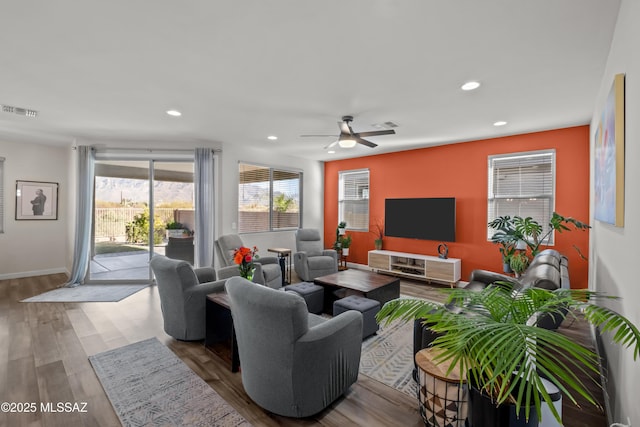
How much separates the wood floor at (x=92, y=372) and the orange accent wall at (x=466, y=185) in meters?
3.12

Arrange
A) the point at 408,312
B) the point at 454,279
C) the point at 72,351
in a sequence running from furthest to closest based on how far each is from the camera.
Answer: the point at 454,279 < the point at 72,351 < the point at 408,312

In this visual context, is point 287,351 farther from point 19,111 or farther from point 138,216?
point 138,216

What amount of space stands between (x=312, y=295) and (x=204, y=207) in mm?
2822

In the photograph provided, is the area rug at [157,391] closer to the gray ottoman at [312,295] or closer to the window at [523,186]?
the gray ottoman at [312,295]

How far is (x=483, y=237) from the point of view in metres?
5.23

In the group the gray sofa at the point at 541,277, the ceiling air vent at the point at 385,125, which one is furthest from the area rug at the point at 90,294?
the gray sofa at the point at 541,277

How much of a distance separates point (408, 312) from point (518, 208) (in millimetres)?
4562

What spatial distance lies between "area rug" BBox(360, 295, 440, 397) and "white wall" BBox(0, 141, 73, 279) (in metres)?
6.61

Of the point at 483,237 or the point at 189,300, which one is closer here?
the point at 189,300

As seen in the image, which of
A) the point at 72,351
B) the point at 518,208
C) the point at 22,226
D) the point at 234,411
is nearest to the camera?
the point at 234,411

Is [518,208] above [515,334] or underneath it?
above

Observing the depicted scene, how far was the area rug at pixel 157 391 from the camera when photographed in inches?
81.0

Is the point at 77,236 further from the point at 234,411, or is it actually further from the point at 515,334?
the point at 515,334

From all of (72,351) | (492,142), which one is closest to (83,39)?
(72,351)
